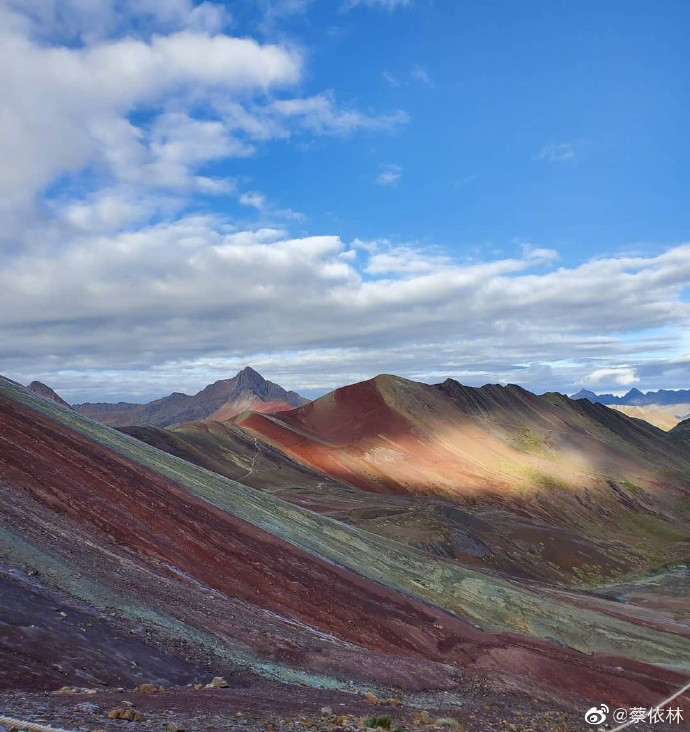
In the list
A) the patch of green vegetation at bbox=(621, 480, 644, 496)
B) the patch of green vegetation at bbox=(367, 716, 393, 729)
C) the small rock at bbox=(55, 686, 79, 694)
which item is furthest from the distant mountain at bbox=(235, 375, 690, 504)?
the small rock at bbox=(55, 686, 79, 694)

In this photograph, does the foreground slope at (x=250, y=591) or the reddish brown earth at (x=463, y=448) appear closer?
the foreground slope at (x=250, y=591)

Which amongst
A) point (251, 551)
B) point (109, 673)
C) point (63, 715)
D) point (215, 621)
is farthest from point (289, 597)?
point (63, 715)

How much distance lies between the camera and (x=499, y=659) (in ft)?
99.0

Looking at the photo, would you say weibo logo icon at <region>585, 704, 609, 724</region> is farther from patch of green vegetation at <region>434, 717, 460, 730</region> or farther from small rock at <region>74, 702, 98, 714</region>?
small rock at <region>74, 702, 98, 714</region>

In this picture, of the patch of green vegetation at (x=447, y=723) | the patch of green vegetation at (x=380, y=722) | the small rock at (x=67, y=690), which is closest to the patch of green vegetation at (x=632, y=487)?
the patch of green vegetation at (x=447, y=723)

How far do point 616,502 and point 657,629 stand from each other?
94915 millimetres

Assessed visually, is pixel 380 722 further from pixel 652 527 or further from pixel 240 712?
pixel 652 527

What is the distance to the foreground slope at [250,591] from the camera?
66.3 feet

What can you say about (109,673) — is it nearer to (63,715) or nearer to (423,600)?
(63,715)

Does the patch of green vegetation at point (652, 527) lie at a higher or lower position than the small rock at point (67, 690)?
lower

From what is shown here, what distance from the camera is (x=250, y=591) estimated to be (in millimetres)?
28359

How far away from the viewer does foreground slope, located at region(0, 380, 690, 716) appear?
795 inches

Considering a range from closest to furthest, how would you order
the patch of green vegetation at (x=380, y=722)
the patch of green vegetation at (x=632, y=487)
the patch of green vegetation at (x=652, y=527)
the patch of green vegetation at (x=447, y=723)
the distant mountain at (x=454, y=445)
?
the patch of green vegetation at (x=380, y=722) < the patch of green vegetation at (x=447, y=723) < the patch of green vegetation at (x=652, y=527) < the distant mountain at (x=454, y=445) < the patch of green vegetation at (x=632, y=487)

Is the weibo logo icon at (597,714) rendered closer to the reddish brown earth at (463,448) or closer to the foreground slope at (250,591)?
the foreground slope at (250,591)
